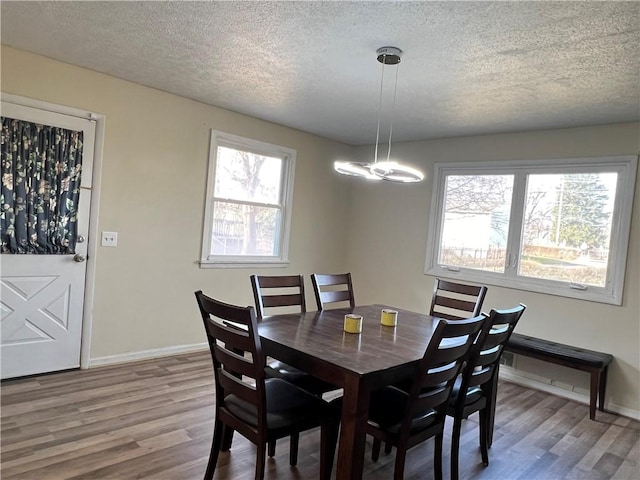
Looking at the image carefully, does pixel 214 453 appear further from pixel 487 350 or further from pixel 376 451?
pixel 487 350

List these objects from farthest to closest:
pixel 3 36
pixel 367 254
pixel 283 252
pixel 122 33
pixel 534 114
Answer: pixel 367 254
pixel 283 252
pixel 534 114
pixel 3 36
pixel 122 33

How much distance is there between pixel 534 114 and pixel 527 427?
2.41 meters

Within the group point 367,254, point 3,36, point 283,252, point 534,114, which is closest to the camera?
point 3,36

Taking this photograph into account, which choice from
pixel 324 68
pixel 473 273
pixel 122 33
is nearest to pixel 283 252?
pixel 473 273

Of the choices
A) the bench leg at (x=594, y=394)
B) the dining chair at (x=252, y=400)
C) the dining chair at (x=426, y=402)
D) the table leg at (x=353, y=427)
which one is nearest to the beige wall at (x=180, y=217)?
the bench leg at (x=594, y=394)

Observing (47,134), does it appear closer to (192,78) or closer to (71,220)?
(71,220)

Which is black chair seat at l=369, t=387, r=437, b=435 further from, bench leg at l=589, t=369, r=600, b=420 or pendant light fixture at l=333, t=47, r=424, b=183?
bench leg at l=589, t=369, r=600, b=420

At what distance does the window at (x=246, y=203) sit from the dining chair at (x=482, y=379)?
8.66 feet

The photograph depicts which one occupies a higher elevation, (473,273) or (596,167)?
(596,167)

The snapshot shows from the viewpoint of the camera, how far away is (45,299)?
10.7 ft

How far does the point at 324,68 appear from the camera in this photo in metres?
2.88

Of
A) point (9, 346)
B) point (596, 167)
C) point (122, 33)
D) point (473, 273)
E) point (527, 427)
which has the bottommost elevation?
point (527, 427)

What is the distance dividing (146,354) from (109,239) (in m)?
1.07

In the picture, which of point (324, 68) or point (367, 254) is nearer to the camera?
point (324, 68)
